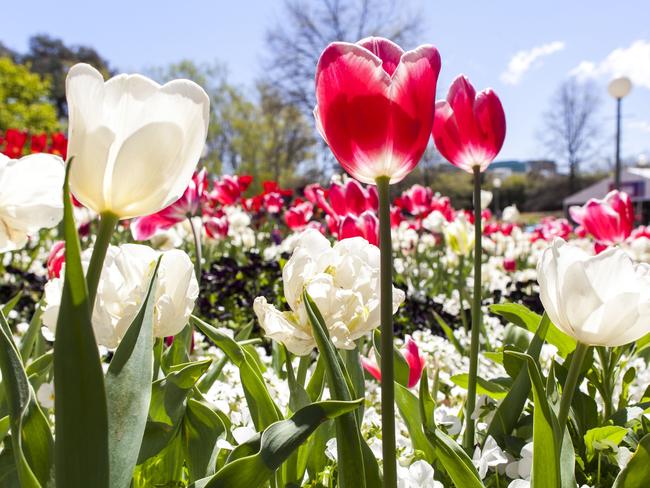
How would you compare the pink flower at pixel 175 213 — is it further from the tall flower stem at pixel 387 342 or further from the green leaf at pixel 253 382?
the tall flower stem at pixel 387 342

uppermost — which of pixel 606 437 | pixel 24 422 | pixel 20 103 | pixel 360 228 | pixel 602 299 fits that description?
pixel 20 103

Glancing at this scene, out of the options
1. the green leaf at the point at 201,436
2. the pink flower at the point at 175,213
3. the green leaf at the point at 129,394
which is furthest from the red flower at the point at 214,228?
the green leaf at the point at 129,394

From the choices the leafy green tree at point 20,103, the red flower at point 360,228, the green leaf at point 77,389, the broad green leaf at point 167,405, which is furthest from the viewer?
the leafy green tree at point 20,103

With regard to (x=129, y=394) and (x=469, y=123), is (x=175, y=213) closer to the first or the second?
(x=469, y=123)

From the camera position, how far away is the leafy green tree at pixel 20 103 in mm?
21891

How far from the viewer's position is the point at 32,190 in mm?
816

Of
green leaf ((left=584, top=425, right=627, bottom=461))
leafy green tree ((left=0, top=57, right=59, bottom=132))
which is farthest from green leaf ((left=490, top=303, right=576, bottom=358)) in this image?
leafy green tree ((left=0, top=57, right=59, bottom=132))

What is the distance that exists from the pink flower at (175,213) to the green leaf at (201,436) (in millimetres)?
1014

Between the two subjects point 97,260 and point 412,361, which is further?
point 412,361

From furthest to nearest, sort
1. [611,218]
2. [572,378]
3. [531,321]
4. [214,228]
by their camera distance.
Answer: [214,228] → [611,218] → [531,321] → [572,378]

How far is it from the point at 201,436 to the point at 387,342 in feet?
1.38

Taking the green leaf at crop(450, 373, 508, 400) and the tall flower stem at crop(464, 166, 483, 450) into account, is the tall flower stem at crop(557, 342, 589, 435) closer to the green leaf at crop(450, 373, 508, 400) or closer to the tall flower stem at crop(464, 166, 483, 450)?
the tall flower stem at crop(464, 166, 483, 450)

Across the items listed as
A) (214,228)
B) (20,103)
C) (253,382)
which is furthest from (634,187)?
(253,382)

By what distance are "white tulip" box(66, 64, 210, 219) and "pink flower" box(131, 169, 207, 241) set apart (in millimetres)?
1244
